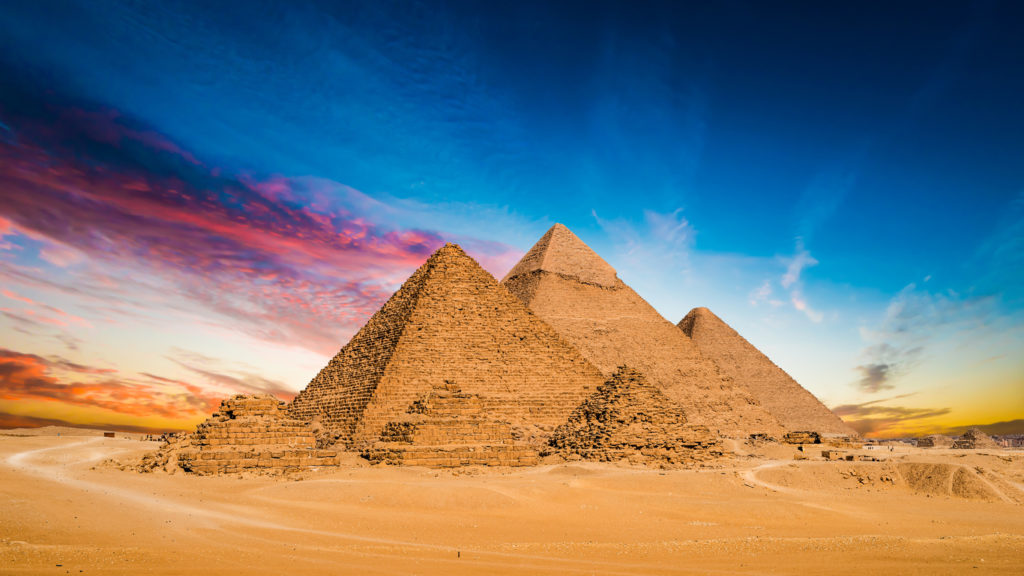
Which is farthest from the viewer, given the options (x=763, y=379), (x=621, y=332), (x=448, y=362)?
(x=763, y=379)

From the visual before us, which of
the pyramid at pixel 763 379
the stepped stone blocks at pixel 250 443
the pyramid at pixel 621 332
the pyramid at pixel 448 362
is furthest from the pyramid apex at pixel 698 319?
the stepped stone blocks at pixel 250 443

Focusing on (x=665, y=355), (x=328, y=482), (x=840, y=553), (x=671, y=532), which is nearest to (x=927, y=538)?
(x=840, y=553)

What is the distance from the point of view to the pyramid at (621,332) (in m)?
43.6

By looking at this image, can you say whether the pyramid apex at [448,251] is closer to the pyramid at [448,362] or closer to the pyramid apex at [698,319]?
the pyramid at [448,362]

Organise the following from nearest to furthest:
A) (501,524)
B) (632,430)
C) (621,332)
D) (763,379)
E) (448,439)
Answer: (501,524), (448,439), (632,430), (621,332), (763,379)

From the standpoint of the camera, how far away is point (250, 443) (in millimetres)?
17328

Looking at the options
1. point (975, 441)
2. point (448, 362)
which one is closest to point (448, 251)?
point (448, 362)

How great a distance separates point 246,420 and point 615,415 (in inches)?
474

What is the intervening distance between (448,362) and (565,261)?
2434 centimetres

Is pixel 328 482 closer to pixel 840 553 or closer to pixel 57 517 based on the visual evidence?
pixel 57 517

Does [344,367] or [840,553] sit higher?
[344,367]

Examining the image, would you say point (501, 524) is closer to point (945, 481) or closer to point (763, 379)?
point (945, 481)

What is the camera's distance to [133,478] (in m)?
14.3

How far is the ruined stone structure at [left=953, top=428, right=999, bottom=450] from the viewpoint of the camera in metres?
47.0
